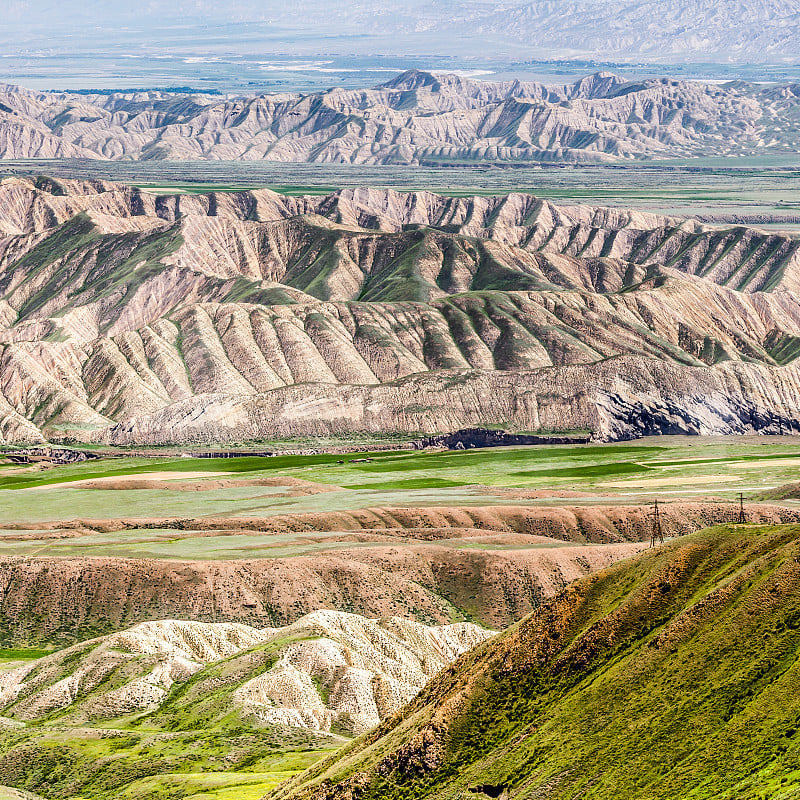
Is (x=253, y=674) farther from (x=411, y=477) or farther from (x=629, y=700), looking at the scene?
(x=411, y=477)

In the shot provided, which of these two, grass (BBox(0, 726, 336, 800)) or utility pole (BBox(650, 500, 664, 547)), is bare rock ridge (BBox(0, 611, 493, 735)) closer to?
grass (BBox(0, 726, 336, 800))

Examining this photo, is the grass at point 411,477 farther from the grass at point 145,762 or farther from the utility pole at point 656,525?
the grass at point 145,762

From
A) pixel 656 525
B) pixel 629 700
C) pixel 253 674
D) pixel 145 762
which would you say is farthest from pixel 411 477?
pixel 629 700

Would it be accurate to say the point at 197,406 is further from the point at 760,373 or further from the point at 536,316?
the point at 760,373

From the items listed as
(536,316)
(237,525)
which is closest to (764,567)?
(237,525)

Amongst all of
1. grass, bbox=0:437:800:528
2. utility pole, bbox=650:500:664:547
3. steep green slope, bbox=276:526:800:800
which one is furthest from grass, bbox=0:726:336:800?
utility pole, bbox=650:500:664:547

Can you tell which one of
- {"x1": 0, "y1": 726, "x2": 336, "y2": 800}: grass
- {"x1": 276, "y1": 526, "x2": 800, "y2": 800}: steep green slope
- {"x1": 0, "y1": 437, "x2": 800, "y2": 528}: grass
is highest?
{"x1": 0, "y1": 437, "x2": 800, "y2": 528}: grass

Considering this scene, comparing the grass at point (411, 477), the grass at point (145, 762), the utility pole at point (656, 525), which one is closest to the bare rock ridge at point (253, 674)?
the grass at point (145, 762)
